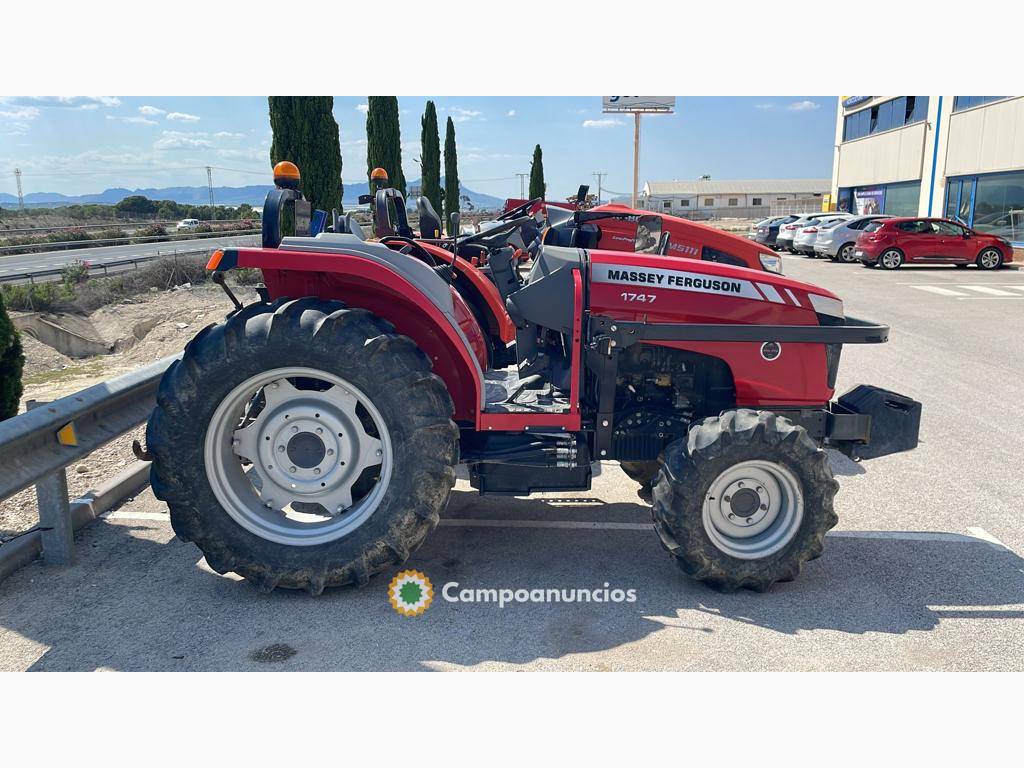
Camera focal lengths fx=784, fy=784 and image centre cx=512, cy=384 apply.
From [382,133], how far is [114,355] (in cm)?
1187

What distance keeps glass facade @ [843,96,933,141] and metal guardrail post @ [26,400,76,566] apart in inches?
1364

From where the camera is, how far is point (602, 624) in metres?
3.41

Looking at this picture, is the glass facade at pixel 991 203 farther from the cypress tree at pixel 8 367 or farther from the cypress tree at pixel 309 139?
the cypress tree at pixel 8 367

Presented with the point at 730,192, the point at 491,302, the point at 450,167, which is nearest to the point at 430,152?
the point at 450,167

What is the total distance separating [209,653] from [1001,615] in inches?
135

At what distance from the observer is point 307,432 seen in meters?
3.73

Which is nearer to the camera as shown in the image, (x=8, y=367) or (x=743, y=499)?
(x=743, y=499)

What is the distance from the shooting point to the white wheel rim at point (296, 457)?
11.9ft

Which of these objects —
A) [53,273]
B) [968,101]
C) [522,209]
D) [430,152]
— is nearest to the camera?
[522,209]

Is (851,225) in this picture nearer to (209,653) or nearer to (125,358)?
(125,358)

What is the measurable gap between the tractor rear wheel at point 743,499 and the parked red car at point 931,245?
20512 millimetres

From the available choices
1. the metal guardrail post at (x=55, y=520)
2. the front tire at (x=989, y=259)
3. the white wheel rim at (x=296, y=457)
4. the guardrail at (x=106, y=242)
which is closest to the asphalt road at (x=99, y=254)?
the guardrail at (x=106, y=242)

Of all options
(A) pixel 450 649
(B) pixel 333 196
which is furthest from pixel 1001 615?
(B) pixel 333 196

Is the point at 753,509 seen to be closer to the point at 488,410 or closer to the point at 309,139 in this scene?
the point at 488,410
